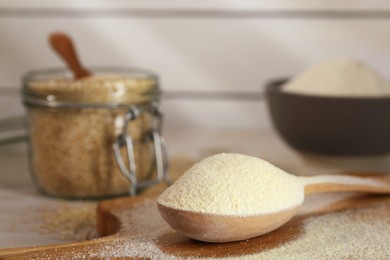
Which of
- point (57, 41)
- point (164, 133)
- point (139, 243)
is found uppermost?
point (57, 41)

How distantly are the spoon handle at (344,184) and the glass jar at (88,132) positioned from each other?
21 cm

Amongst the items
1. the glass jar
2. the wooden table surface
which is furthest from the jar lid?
the wooden table surface

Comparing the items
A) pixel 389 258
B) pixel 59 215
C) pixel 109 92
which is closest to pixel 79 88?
pixel 109 92

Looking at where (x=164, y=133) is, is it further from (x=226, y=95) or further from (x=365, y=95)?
(x=365, y=95)

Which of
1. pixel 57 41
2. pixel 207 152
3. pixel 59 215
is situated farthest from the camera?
pixel 207 152

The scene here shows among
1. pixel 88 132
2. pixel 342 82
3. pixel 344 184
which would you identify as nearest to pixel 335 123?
pixel 342 82

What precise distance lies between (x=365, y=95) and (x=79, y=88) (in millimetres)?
395

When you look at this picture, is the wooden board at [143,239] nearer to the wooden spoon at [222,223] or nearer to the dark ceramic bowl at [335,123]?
the wooden spoon at [222,223]

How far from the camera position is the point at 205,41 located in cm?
128

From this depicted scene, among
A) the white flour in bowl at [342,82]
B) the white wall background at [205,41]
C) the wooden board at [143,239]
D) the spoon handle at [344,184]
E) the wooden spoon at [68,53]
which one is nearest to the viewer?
the wooden board at [143,239]

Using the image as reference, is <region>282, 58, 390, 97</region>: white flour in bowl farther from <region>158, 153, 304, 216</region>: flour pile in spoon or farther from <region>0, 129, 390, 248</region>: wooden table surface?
<region>158, 153, 304, 216</region>: flour pile in spoon

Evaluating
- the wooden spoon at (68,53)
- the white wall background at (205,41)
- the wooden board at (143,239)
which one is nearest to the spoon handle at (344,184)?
the wooden board at (143,239)

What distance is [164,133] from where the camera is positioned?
4.14ft

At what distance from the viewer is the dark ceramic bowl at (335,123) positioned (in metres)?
0.91
